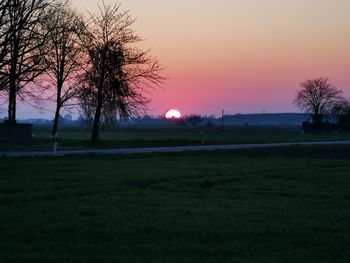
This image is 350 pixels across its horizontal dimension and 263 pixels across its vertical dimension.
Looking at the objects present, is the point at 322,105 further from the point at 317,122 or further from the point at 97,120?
the point at 97,120

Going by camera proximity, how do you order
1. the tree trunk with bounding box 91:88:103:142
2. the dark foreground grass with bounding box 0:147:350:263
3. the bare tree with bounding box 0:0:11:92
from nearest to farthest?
1. the dark foreground grass with bounding box 0:147:350:263
2. the bare tree with bounding box 0:0:11:92
3. the tree trunk with bounding box 91:88:103:142

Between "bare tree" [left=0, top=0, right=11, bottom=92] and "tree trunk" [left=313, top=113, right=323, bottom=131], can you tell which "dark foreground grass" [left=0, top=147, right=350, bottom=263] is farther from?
"tree trunk" [left=313, top=113, right=323, bottom=131]

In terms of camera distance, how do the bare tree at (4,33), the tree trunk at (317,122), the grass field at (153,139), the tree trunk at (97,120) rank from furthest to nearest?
the tree trunk at (317,122) < the tree trunk at (97,120) < the grass field at (153,139) < the bare tree at (4,33)

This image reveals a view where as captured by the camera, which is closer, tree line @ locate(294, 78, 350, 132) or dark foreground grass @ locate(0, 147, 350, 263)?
dark foreground grass @ locate(0, 147, 350, 263)

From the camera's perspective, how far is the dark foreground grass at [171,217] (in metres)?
7.69

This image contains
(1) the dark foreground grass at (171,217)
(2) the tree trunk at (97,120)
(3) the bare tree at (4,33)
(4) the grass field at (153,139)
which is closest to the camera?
(1) the dark foreground grass at (171,217)

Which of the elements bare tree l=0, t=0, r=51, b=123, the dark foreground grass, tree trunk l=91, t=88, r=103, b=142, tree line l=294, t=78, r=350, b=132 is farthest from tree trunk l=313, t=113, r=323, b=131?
the dark foreground grass

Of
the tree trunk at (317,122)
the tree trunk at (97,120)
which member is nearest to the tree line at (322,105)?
the tree trunk at (317,122)

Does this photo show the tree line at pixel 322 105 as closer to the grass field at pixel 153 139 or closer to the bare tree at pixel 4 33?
the grass field at pixel 153 139

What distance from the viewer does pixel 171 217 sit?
33.9ft

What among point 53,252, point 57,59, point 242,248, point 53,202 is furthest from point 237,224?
point 57,59

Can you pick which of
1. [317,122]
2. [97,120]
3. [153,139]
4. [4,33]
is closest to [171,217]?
[4,33]

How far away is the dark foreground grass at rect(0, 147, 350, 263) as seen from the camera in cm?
769

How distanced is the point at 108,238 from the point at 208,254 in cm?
167
